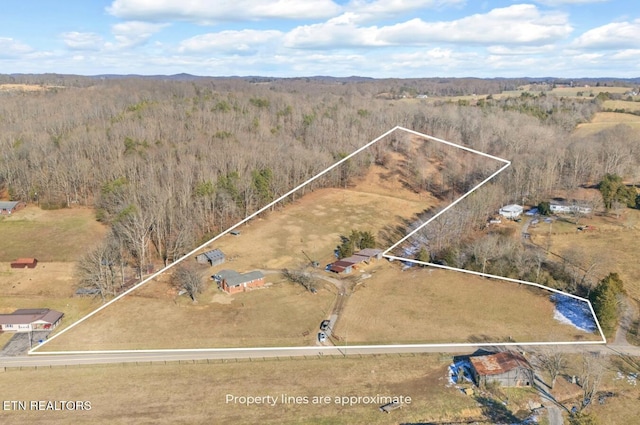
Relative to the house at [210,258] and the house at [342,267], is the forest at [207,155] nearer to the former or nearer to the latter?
the house at [210,258]

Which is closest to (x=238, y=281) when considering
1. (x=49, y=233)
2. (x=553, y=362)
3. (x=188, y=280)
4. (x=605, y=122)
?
(x=188, y=280)

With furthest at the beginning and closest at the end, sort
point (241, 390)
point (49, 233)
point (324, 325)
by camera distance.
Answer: point (49, 233), point (324, 325), point (241, 390)

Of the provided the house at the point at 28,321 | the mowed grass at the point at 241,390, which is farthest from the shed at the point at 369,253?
the house at the point at 28,321

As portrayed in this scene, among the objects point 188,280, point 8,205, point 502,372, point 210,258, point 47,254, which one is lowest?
point 502,372

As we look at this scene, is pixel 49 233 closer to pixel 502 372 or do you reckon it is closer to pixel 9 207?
pixel 9 207

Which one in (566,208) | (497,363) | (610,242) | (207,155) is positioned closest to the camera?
(497,363)

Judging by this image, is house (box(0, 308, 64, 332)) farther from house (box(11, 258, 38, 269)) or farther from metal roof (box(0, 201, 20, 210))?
metal roof (box(0, 201, 20, 210))

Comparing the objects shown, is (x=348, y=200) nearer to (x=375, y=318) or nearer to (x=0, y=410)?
(x=375, y=318)

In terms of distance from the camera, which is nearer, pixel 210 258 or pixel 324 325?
pixel 324 325

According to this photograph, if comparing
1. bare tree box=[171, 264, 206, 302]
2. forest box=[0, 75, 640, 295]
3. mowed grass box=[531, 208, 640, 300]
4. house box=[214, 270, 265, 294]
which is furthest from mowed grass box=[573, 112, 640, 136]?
bare tree box=[171, 264, 206, 302]
